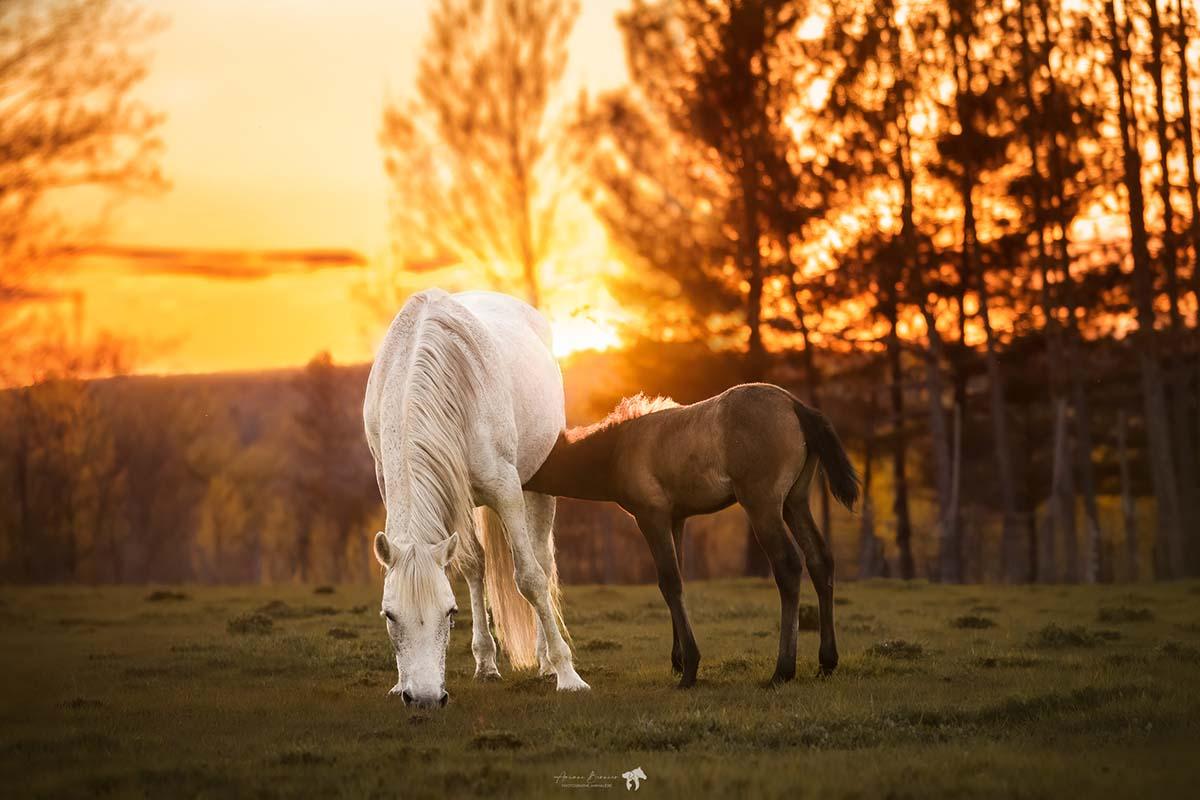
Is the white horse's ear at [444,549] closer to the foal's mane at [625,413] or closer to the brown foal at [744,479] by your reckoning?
the brown foal at [744,479]

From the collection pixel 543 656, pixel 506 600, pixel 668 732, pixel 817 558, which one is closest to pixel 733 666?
pixel 817 558

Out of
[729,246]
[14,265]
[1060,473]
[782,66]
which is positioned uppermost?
[782,66]

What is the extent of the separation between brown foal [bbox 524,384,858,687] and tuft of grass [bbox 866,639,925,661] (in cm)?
135

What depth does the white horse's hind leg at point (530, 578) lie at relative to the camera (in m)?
8.20

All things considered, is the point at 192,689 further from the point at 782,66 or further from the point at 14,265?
the point at 782,66

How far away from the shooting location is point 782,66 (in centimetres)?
2320

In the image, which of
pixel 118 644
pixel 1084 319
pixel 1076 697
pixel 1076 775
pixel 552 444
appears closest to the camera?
pixel 1076 775

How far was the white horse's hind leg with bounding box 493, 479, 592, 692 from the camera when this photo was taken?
8195mm

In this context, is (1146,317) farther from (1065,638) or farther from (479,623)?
(479,623)

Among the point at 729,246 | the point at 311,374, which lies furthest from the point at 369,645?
the point at 311,374

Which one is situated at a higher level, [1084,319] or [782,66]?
[782,66]

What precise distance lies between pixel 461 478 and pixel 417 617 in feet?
3.92

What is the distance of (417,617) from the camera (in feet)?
22.4

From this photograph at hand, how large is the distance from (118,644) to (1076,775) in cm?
1001
